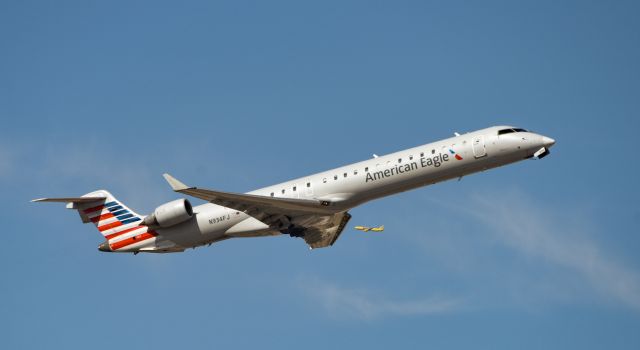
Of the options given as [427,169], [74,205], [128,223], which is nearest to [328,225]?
[427,169]

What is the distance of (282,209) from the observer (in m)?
35.4

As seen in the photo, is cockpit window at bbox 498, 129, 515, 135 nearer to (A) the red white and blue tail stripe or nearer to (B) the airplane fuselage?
(B) the airplane fuselage

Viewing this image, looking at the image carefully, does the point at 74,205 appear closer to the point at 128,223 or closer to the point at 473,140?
the point at 128,223

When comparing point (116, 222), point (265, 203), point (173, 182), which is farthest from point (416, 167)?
point (116, 222)

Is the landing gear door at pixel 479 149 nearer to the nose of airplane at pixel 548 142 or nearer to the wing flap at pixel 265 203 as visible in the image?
the nose of airplane at pixel 548 142

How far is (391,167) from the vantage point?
34.5 metres

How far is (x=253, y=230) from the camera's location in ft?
120

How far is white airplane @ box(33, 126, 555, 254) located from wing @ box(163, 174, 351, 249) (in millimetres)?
35

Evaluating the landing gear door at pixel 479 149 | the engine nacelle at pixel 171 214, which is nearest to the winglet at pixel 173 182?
the engine nacelle at pixel 171 214

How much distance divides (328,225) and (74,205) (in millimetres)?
10774

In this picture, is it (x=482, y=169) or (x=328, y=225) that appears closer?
(x=482, y=169)

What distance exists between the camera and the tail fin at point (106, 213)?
127 ft

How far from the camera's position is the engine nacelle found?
36.5 meters

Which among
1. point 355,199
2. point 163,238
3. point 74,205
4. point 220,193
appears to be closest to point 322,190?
point 355,199
